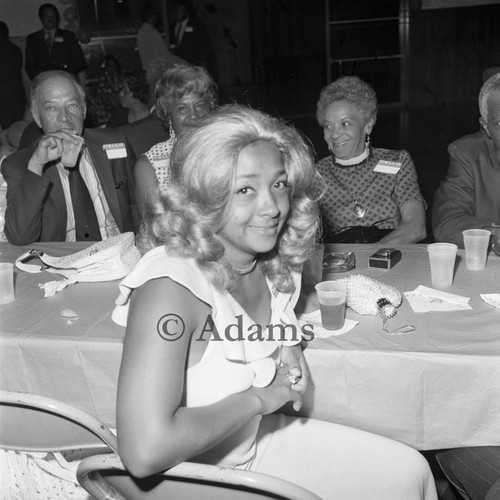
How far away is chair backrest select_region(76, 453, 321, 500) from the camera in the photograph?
3.62 ft

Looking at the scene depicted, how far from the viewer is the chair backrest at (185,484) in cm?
110

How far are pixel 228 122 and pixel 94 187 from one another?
1.94 metres

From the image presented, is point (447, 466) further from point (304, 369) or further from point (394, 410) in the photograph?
point (304, 369)

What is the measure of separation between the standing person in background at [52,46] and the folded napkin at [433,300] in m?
7.78

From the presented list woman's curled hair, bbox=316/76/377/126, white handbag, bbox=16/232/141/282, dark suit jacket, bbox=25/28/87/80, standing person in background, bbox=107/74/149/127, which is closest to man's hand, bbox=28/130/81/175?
white handbag, bbox=16/232/141/282

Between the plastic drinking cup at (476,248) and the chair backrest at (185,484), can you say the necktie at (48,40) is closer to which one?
the plastic drinking cup at (476,248)

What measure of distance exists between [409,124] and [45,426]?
32.9 ft

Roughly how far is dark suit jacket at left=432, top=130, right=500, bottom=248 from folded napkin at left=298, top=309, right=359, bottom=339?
3.75ft

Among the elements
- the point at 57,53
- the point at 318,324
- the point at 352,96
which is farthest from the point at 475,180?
the point at 57,53

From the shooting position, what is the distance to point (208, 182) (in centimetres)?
150

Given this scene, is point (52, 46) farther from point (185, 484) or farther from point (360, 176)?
point (185, 484)

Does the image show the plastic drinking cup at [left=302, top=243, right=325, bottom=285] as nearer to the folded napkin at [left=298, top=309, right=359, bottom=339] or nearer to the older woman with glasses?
the folded napkin at [left=298, top=309, right=359, bottom=339]

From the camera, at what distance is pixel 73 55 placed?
349 inches

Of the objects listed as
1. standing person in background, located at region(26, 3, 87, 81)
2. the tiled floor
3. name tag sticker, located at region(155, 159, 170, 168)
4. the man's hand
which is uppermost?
standing person in background, located at region(26, 3, 87, 81)
